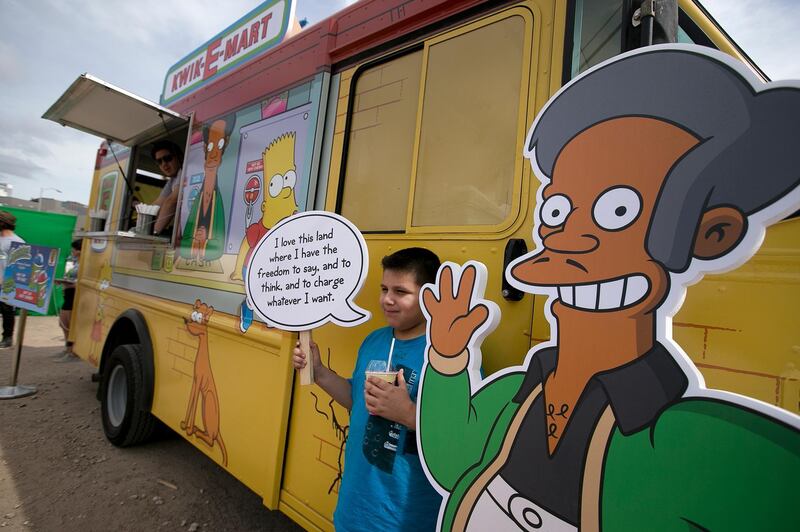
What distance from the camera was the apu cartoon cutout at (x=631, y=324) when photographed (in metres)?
0.78

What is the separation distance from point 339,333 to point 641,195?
4.29ft

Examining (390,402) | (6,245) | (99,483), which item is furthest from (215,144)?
(6,245)

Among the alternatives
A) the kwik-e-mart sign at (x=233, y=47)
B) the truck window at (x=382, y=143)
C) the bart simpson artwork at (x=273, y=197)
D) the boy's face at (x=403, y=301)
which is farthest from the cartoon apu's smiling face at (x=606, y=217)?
the kwik-e-mart sign at (x=233, y=47)

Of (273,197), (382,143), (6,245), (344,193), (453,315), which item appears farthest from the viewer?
(6,245)

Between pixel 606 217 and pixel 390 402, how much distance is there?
2.60 feet

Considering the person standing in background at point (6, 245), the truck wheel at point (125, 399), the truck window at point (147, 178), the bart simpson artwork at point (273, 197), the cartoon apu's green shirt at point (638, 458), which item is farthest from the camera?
the person standing in background at point (6, 245)

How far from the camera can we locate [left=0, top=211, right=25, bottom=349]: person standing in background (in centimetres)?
537

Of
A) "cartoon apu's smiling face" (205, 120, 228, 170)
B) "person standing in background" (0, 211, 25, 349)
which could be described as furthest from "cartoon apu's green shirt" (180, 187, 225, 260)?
"person standing in background" (0, 211, 25, 349)

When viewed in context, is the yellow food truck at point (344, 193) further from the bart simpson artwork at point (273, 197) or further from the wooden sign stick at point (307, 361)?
the wooden sign stick at point (307, 361)

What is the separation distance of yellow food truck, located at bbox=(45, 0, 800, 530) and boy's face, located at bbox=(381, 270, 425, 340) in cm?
21

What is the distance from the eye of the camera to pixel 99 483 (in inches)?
113

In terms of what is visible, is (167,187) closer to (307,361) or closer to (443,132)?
(307,361)

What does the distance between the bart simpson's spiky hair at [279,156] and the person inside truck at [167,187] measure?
49.4 inches

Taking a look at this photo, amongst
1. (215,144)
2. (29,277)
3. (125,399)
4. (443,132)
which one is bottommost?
(125,399)
